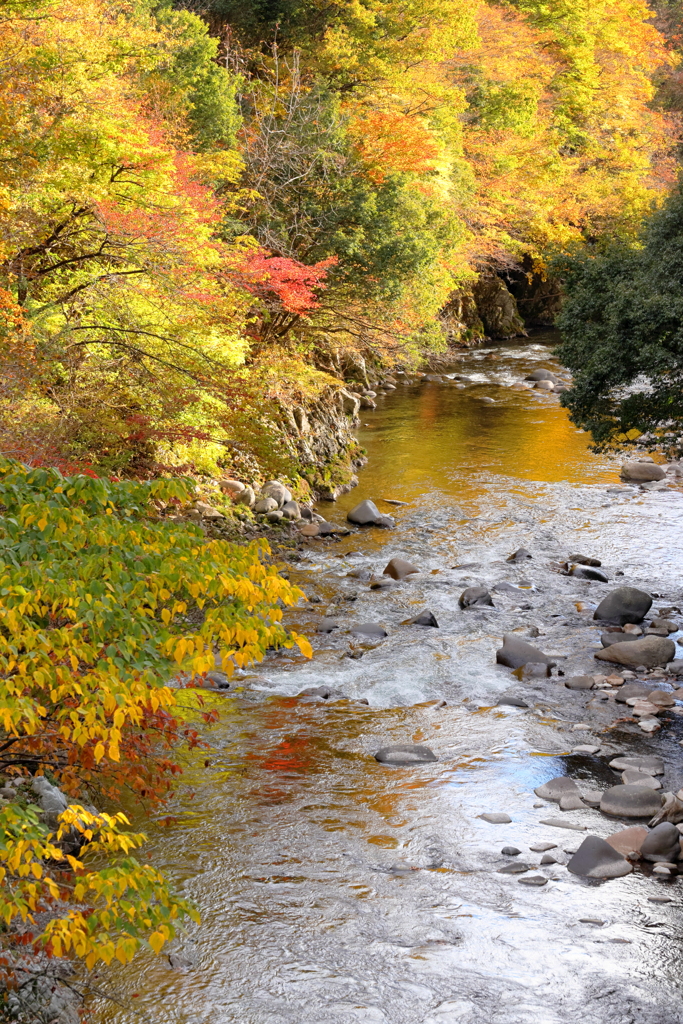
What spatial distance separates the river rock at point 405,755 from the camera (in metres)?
9.60

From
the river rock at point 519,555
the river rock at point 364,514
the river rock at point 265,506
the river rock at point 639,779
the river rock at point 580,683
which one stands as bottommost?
the river rock at point 639,779

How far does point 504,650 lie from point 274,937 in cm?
596

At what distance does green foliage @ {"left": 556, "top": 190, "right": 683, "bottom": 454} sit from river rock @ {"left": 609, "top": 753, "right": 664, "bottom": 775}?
4.92 metres

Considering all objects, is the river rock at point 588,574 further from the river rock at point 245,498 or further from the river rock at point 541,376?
the river rock at point 541,376

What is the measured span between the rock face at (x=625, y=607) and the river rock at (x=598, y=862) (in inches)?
228

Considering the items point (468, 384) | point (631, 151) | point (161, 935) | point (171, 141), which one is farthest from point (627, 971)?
point (631, 151)

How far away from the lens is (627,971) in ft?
21.8

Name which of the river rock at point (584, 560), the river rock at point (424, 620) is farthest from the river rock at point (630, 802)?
the river rock at point (584, 560)

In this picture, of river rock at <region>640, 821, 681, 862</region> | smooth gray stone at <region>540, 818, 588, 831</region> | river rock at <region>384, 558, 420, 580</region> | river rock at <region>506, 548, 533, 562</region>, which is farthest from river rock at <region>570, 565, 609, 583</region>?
river rock at <region>640, 821, 681, 862</region>

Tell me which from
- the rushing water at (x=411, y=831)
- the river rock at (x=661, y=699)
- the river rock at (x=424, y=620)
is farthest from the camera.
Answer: the river rock at (x=424, y=620)

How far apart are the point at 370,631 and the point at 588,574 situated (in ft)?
14.0

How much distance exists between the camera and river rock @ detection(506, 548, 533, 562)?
15.9 meters

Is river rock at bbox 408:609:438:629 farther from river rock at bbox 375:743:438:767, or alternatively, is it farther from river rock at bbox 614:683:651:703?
river rock at bbox 375:743:438:767

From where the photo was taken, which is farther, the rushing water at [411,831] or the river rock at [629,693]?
the river rock at [629,693]
